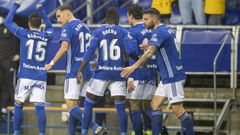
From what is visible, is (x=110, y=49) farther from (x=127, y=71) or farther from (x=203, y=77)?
(x=203, y=77)

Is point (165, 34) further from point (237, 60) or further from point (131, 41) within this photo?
point (237, 60)

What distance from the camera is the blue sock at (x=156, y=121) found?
1802 centimetres

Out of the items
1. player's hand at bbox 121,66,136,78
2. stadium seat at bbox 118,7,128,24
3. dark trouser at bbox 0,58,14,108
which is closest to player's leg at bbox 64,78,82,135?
player's hand at bbox 121,66,136,78

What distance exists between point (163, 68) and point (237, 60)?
394 cm

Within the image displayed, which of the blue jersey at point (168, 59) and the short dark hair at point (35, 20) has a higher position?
the short dark hair at point (35, 20)

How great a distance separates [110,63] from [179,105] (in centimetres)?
154

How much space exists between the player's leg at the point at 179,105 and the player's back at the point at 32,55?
2.60 m

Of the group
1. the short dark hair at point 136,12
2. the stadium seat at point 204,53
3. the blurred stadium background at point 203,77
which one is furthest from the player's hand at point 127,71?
the stadium seat at point 204,53

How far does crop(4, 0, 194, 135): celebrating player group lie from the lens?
18.4 metres

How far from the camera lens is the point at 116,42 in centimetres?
1853

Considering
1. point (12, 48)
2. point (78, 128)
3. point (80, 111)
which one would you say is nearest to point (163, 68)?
point (80, 111)

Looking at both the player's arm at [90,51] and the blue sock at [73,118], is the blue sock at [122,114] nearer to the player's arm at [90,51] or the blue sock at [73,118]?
the blue sock at [73,118]

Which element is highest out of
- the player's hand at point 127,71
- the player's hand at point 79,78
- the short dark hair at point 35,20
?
the short dark hair at point 35,20

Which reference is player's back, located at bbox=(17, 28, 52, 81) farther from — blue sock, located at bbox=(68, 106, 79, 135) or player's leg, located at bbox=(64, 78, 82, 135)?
blue sock, located at bbox=(68, 106, 79, 135)
